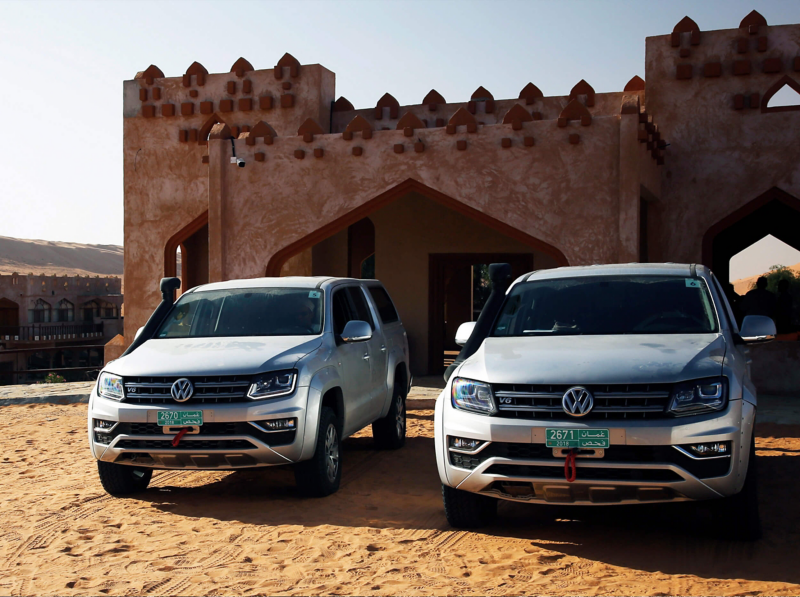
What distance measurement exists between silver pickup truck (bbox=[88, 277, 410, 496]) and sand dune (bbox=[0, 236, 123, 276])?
9806 centimetres

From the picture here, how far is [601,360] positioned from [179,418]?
3143 millimetres

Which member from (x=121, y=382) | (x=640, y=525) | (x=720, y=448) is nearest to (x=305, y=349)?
(x=121, y=382)

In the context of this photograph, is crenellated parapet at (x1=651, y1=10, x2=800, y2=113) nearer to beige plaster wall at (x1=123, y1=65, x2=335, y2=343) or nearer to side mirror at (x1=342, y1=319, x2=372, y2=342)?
beige plaster wall at (x1=123, y1=65, x2=335, y2=343)

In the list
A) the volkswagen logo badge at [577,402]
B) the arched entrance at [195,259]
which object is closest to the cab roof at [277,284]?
the volkswagen logo badge at [577,402]

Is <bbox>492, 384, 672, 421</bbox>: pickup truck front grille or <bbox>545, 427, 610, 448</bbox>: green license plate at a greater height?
<bbox>492, 384, 672, 421</bbox>: pickup truck front grille

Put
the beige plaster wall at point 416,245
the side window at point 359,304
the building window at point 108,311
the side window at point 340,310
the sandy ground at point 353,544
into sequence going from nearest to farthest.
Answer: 1. the sandy ground at point 353,544
2. the side window at point 340,310
3. the side window at point 359,304
4. the beige plaster wall at point 416,245
5. the building window at point 108,311

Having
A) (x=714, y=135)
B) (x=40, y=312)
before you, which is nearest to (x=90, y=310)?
(x=40, y=312)

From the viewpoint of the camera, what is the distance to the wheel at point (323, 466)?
639 cm

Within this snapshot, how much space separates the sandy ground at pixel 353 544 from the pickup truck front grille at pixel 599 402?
0.88m

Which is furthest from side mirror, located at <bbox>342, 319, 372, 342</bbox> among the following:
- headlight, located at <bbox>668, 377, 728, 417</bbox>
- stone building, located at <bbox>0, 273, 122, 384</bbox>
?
stone building, located at <bbox>0, 273, 122, 384</bbox>

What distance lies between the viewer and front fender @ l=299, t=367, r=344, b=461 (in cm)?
620

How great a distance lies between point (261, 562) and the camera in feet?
16.1

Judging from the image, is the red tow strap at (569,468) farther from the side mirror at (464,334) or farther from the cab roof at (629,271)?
the cab roof at (629,271)

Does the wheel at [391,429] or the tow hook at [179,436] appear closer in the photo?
the tow hook at [179,436]
